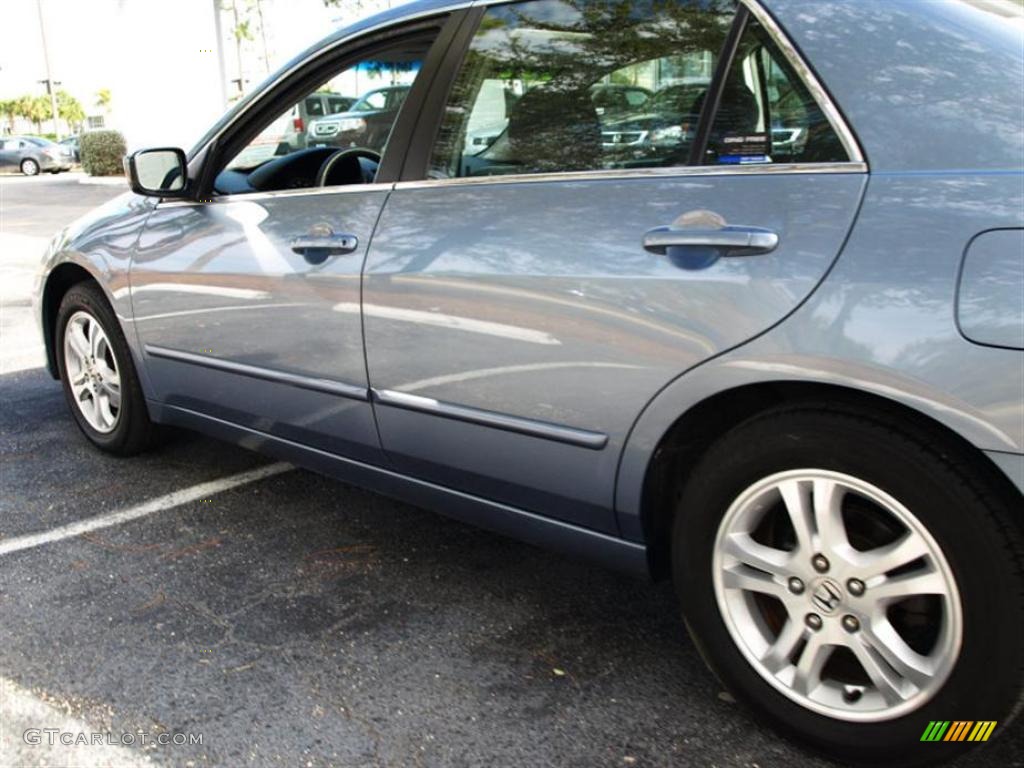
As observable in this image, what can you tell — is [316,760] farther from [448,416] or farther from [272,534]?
[272,534]

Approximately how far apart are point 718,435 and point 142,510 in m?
2.27

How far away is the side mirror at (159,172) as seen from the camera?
339cm

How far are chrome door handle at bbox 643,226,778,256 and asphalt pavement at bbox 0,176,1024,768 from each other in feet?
3.50

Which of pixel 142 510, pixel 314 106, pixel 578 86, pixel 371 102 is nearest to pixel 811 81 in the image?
pixel 578 86

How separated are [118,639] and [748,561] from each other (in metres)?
1.71

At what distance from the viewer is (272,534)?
336 cm

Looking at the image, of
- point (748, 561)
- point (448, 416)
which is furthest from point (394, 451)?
point (748, 561)

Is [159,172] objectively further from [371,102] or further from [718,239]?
[718,239]

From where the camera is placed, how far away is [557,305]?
2303 millimetres

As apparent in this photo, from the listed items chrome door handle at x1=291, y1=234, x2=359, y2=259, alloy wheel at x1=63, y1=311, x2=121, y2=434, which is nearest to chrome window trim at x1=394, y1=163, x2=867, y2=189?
chrome door handle at x1=291, y1=234, x2=359, y2=259

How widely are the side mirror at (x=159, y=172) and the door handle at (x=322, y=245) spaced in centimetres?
73

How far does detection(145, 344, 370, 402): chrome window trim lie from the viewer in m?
2.83

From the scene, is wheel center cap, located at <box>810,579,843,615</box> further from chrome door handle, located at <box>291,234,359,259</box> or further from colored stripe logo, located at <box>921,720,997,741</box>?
chrome door handle, located at <box>291,234,359,259</box>

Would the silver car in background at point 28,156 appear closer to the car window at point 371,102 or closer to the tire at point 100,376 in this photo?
the tire at point 100,376
